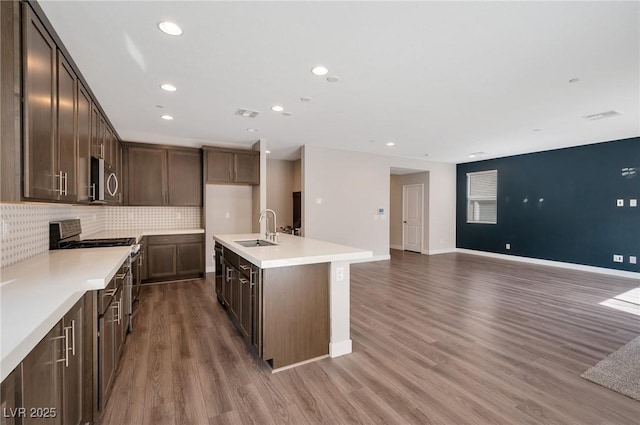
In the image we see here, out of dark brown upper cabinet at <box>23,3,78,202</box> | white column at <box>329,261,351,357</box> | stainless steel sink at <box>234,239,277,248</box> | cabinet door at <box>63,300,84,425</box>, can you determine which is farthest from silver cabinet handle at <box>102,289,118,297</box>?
white column at <box>329,261,351,357</box>

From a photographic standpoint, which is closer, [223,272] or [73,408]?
[73,408]

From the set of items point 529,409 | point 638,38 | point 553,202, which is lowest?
point 529,409

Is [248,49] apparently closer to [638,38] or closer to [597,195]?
[638,38]

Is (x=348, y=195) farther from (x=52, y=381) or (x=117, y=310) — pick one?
(x=52, y=381)

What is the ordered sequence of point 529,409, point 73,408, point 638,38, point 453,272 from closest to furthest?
point 73,408 → point 529,409 → point 638,38 → point 453,272

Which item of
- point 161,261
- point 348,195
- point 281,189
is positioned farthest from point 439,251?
point 161,261

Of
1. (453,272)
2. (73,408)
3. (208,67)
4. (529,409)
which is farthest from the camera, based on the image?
(453,272)

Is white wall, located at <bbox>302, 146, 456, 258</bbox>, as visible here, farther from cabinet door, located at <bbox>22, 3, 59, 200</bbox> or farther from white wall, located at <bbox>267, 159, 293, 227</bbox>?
cabinet door, located at <bbox>22, 3, 59, 200</bbox>

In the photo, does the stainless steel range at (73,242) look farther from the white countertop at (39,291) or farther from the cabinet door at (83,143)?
the cabinet door at (83,143)

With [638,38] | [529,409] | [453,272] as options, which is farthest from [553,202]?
[529,409]

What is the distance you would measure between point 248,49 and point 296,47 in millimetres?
396

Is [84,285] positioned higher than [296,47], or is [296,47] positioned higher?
[296,47]

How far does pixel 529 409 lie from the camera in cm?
195

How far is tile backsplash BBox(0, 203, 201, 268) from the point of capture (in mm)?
2020
